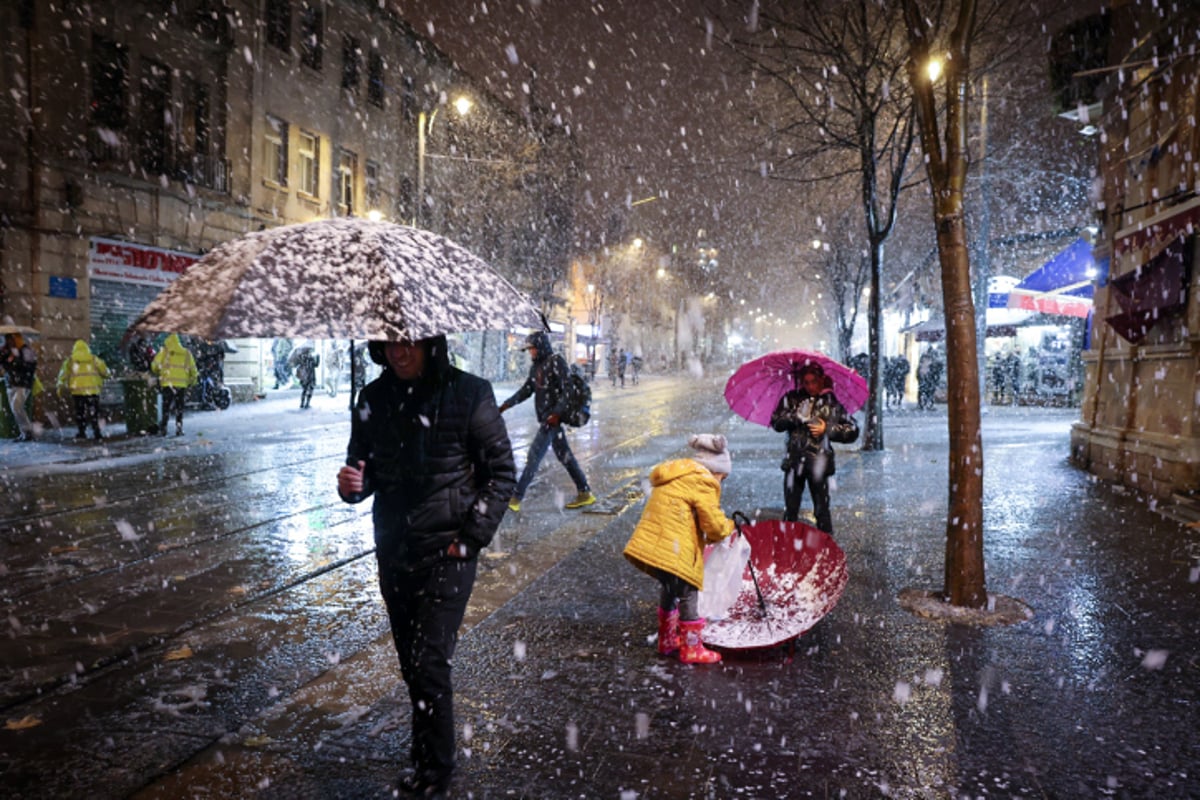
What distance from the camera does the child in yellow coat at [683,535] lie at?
13.8ft

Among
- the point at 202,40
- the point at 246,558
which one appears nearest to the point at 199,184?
the point at 202,40

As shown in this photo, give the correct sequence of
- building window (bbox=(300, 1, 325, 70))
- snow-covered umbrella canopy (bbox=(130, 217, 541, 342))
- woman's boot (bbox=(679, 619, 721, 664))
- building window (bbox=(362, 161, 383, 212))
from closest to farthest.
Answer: snow-covered umbrella canopy (bbox=(130, 217, 541, 342)), woman's boot (bbox=(679, 619, 721, 664)), building window (bbox=(300, 1, 325, 70)), building window (bbox=(362, 161, 383, 212))

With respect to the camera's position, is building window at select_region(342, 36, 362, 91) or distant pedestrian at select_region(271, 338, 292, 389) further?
building window at select_region(342, 36, 362, 91)

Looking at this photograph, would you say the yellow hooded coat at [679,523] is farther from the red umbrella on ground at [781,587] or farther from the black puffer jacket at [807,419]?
the black puffer jacket at [807,419]

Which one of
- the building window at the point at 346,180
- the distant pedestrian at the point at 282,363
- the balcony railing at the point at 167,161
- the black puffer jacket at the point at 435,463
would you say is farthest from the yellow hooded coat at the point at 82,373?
the black puffer jacket at the point at 435,463

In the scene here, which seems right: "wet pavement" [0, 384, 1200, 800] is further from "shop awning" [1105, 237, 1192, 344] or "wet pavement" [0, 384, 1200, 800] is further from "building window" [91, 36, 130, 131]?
"building window" [91, 36, 130, 131]

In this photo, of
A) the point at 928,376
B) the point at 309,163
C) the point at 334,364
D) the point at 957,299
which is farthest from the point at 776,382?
the point at 309,163

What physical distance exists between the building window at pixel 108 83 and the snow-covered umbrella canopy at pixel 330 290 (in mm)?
18782

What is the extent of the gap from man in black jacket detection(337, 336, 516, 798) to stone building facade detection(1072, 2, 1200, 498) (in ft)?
27.6

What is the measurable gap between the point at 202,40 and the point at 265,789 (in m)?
22.5

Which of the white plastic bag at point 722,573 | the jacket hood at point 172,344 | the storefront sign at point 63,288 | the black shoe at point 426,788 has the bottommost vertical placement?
the black shoe at point 426,788

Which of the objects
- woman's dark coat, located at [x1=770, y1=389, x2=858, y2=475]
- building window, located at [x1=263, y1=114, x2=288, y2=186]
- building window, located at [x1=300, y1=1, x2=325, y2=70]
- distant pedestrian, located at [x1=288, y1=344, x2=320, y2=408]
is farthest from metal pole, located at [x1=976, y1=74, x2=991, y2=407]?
building window, located at [x1=300, y1=1, x2=325, y2=70]

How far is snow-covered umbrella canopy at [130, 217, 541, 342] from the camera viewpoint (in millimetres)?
2865

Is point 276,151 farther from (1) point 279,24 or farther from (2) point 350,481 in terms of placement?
(2) point 350,481
